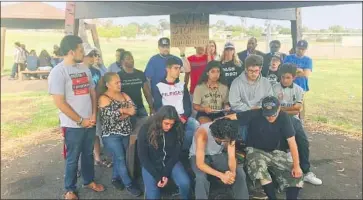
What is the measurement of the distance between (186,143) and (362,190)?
198cm

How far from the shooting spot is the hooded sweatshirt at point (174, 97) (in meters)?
3.95

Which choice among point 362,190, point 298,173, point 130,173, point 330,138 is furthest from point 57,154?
point 330,138

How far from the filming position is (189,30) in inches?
194

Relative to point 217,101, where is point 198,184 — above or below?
below

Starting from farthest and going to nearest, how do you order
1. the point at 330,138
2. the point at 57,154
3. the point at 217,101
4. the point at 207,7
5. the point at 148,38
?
the point at 148,38 < the point at 330,138 < the point at 57,154 < the point at 207,7 < the point at 217,101

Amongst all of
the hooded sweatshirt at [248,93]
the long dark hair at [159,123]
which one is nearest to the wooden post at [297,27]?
the hooded sweatshirt at [248,93]

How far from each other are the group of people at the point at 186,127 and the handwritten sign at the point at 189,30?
100cm

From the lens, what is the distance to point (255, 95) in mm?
3756

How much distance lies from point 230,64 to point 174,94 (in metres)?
1.00

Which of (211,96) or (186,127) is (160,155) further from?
(211,96)

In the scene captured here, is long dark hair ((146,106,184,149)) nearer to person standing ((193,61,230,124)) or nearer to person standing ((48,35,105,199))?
person standing ((48,35,105,199))

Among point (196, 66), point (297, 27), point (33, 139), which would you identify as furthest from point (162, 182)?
point (297, 27)

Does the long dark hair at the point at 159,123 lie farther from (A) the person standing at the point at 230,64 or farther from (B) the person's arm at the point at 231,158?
(A) the person standing at the point at 230,64

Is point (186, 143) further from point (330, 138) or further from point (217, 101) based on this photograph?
point (330, 138)
